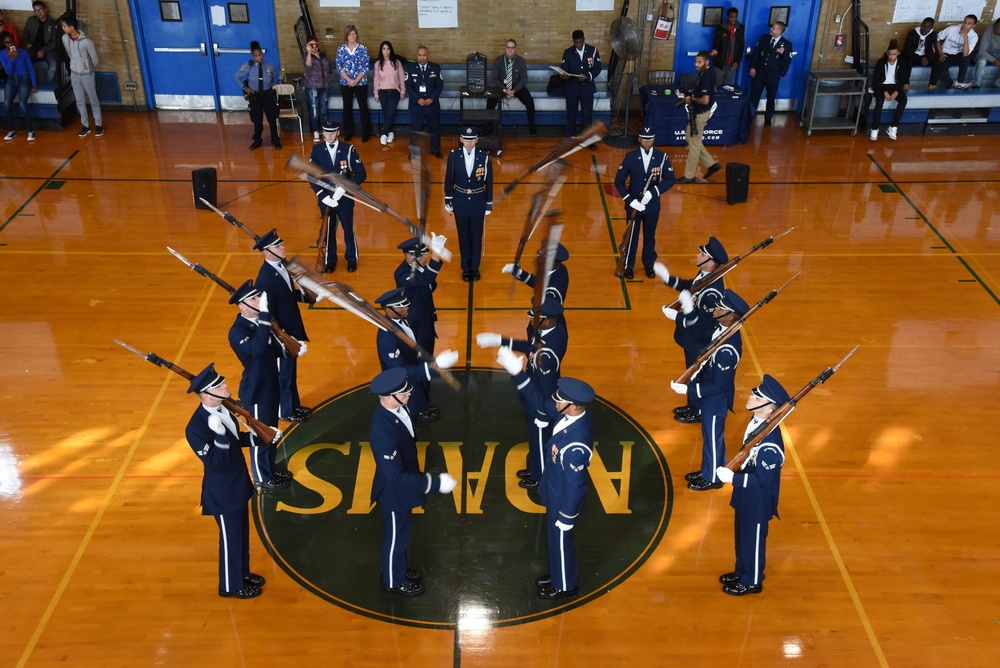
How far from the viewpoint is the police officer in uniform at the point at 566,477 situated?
5922 mm

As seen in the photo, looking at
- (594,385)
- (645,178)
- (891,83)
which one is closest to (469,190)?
(645,178)

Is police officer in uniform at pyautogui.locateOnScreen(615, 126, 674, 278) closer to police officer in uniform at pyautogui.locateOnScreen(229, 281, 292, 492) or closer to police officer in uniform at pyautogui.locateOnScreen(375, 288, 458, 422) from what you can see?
police officer in uniform at pyautogui.locateOnScreen(375, 288, 458, 422)

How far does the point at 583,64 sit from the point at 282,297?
9.44 m

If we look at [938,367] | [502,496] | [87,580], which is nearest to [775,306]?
[938,367]

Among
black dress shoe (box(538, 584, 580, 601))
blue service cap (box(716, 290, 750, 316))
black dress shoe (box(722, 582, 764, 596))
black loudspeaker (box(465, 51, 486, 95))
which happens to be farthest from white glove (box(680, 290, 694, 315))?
black loudspeaker (box(465, 51, 486, 95))

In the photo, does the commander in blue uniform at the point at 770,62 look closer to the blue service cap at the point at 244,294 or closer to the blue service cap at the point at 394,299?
the blue service cap at the point at 394,299

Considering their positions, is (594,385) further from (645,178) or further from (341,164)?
(341,164)

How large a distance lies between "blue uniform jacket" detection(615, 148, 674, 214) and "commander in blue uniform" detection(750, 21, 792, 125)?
254 inches

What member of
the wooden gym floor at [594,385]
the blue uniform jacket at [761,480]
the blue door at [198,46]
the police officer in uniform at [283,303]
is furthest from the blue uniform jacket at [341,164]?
the blue door at [198,46]

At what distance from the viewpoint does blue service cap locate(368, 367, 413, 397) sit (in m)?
5.90

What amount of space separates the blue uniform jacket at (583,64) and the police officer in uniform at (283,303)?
8.88 metres

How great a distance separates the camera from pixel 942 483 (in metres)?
7.68

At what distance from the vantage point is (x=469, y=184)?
10523mm

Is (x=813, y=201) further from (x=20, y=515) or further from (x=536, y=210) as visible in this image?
(x=20, y=515)
